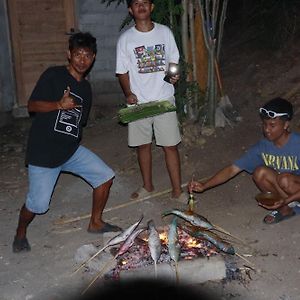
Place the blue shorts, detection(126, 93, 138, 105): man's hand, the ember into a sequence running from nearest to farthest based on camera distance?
the ember < the blue shorts < detection(126, 93, 138, 105): man's hand

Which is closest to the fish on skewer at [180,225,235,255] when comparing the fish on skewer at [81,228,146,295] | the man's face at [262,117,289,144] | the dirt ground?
the dirt ground

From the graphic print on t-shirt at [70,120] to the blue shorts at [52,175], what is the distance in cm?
27

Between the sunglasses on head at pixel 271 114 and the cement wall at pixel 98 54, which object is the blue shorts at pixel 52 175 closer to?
the sunglasses on head at pixel 271 114

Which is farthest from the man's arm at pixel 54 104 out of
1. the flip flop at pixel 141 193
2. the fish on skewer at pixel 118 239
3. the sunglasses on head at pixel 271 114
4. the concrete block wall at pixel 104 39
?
the concrete block wall at pixel 104 39

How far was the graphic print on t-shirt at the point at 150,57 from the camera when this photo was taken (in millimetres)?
5262

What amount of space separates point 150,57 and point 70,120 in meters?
1.17

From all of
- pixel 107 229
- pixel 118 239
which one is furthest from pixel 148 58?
pixel 118 239

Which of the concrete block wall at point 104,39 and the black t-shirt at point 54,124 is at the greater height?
the black t-shirt at point 54,124

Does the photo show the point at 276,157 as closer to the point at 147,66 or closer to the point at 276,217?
the point at 276,217

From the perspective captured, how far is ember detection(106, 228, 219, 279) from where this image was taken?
4.36 m

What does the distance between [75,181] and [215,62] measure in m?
2.52

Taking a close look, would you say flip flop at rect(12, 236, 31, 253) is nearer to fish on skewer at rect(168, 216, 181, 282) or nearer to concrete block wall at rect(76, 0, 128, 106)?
fish on skewer at rect(168, 216, 181, 282)

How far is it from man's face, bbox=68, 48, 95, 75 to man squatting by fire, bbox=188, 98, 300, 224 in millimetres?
1485

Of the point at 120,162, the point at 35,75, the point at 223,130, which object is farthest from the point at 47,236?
the point at 35,75
